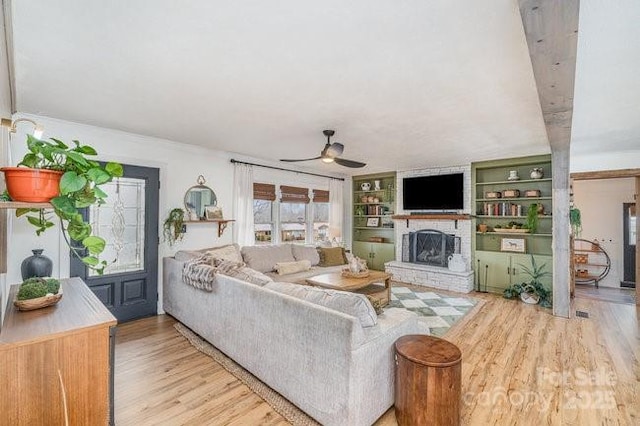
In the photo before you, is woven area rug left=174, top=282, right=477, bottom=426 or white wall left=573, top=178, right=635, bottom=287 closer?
woven area rug left=174, top=282, right=477, bottom=426

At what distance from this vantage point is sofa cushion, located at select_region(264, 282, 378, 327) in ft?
6.38

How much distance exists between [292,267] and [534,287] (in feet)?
13.0

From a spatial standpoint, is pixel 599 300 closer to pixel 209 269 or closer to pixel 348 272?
pixel 348 272

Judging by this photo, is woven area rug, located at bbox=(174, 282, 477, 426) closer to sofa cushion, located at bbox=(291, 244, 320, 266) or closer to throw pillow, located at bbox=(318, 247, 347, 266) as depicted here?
throw pillow, located at bbox=(318, 247, 347, 266)

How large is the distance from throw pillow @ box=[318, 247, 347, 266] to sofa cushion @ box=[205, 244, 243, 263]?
5.21ft

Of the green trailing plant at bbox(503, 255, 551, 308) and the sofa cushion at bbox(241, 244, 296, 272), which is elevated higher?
the sofa cushion at bbox(241, 244, 296, 272)

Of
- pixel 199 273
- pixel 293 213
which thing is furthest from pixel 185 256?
pixel 293 213

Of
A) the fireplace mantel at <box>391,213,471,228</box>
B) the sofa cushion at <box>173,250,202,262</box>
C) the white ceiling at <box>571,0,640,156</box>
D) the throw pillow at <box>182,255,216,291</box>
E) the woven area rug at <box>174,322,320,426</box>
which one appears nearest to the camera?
the white ceiling at <box>571,0,640,156</box>

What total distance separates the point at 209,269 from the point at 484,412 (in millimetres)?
2697

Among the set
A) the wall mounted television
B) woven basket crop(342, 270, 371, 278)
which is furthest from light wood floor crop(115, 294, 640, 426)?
the wall mounted television

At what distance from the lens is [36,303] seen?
170cm

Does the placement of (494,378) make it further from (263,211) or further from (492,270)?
(263,211)

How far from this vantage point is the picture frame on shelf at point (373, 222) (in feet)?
24.1

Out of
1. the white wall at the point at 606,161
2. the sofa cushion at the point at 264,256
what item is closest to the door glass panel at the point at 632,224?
the white wall at the point at 606,161
